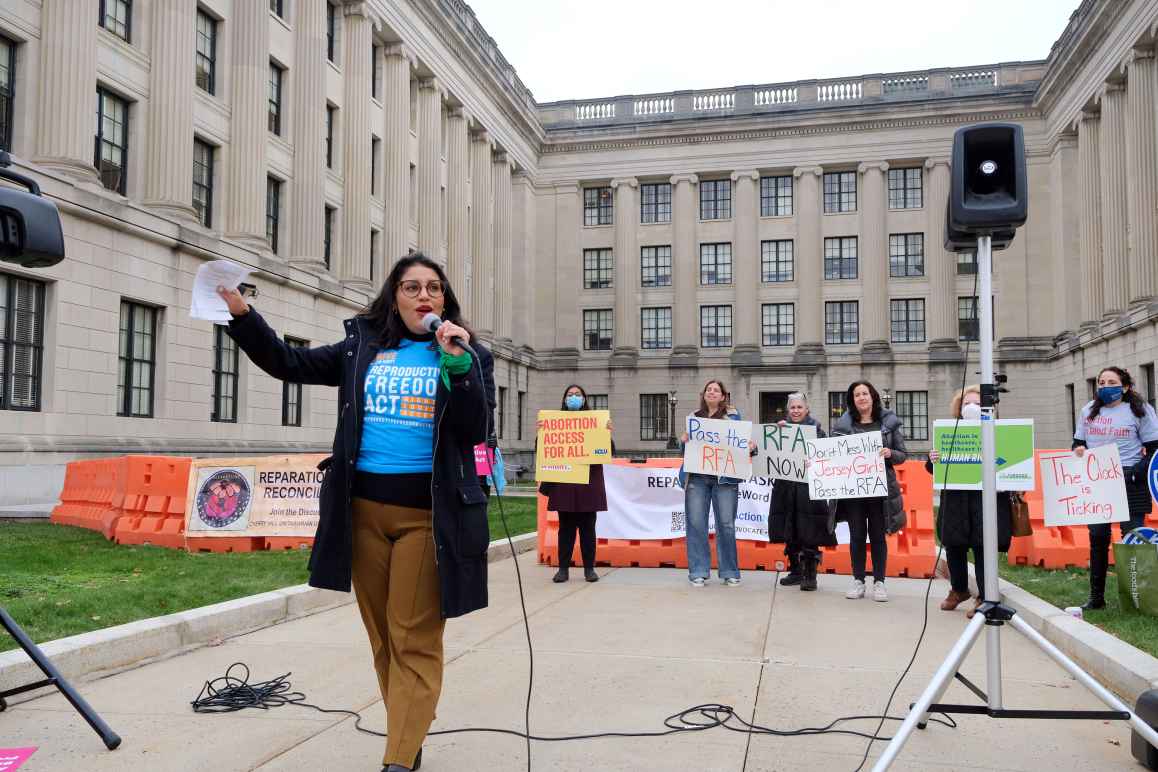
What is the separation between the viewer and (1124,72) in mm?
36531

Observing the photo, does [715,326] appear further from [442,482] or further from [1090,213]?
[442,482]

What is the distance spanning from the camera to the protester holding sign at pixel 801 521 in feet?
31.7

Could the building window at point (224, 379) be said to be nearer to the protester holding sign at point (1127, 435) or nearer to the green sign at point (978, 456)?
the green sign at point (978, 456)

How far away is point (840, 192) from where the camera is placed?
48.6 m

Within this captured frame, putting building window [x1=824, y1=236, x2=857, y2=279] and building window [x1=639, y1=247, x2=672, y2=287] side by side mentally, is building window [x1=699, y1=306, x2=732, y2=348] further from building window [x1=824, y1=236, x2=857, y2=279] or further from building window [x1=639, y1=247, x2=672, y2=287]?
building window [x1=824, y1=236, x2=857, y2=279]

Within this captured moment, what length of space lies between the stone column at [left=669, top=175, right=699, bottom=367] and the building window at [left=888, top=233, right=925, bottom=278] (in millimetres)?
9895

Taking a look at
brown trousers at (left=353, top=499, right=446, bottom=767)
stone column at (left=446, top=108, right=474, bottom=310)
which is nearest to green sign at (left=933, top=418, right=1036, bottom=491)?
brown trousers at (left=353, top=499, right=446, bottom=767)

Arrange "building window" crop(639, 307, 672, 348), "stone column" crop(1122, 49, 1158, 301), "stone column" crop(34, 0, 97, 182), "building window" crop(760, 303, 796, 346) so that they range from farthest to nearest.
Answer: "building window" crop(639, 307, 672, 348) → "building window" crop(760, 303, 796, 346) → "stone column" crop(1122, 49, 1158, 301) → "stone column" crop(34, 0, 97, 182)

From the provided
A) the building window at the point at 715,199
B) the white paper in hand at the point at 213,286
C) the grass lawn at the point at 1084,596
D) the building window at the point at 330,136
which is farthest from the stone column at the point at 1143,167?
the white paper in hand at the point at 213,286

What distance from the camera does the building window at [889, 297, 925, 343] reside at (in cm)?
4728

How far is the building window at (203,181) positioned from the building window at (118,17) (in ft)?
10.5

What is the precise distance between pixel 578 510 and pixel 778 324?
4020 centimetres

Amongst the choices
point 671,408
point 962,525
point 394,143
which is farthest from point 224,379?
point 671,408

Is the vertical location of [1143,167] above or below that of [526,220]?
below
